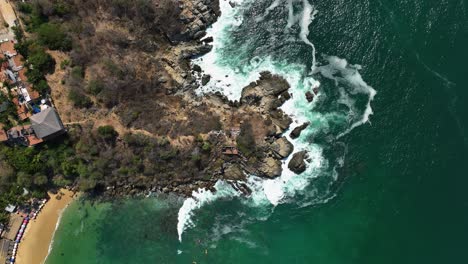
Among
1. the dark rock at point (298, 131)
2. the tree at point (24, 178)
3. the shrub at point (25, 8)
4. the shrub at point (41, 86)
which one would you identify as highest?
the shrub at point (25, 8)

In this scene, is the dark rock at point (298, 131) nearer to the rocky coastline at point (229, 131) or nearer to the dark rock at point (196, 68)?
the rocky coastline at point (229, 131)

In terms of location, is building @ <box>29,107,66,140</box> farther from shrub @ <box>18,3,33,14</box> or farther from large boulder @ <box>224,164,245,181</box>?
large boulder @ <box>224,164,245,181</box>

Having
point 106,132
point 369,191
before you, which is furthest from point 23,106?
point 369,191

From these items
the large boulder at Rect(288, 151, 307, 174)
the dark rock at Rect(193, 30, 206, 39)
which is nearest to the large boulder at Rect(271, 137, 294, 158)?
the large boulder at Rect(288, 151, 307, 174)

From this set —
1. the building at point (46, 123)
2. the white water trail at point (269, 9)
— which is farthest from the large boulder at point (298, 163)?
the building at point (46, 123)

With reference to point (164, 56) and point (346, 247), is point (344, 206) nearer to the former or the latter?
point (346, 247)

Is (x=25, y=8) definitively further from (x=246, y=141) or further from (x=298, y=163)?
(x=298, y=163)
